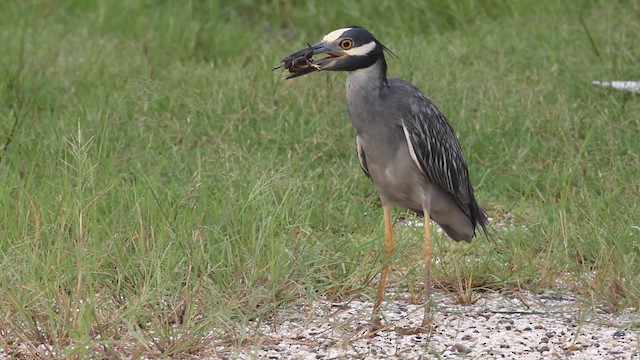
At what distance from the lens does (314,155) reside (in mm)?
6562

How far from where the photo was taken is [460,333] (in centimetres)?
448

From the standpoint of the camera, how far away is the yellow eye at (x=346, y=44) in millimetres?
4633

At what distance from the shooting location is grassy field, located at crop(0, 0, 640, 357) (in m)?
4.43

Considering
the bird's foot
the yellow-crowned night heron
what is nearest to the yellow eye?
the yellow-crowned night heron

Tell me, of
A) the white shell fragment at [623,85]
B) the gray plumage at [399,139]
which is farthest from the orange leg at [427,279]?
the white shell fragment at [623,85]

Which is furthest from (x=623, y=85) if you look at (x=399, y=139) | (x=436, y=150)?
(x=399, y=139)

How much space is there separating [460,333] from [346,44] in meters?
1.19

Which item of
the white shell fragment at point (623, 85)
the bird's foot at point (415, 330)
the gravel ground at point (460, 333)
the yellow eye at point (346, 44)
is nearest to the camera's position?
the gravel ground at point (460, 333)

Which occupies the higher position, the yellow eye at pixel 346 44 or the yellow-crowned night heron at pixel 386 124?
the yellow eye at pixel 346 44

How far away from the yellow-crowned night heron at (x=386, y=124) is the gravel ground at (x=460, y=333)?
6.4 inches

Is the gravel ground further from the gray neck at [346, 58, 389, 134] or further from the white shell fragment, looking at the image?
the white shell fragment

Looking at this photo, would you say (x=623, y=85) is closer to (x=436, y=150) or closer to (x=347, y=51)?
(x=436, y=150)

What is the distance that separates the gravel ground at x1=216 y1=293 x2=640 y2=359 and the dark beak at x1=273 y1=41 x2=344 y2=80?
923 mm

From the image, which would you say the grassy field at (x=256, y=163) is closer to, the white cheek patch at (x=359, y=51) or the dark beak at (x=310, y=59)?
the dark beak at (x=310, y=59)
